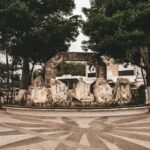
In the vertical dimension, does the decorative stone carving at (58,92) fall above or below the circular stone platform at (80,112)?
above

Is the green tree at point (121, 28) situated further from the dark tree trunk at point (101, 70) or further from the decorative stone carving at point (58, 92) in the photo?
the decorative stone carving at point (58, 92)

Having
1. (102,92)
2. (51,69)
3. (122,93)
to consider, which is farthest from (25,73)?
(122,93)

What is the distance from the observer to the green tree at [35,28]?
2519 cm

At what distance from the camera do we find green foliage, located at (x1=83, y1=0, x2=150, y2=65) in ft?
70.6

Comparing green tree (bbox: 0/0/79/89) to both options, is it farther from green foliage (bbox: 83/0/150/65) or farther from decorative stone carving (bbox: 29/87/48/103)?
decorative stone carving (bbox: 29/87/48/103)

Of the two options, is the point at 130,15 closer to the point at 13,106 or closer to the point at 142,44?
the point at 142,44

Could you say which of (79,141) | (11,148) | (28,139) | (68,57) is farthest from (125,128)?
(68,57)

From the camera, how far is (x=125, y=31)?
21359 millimetres

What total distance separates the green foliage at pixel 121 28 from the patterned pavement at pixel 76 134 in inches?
241

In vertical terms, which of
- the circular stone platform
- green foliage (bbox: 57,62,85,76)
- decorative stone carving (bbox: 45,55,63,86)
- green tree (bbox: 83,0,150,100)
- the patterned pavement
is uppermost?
green foliage (bbox: 57,62,85,76)

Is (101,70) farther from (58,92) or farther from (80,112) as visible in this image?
(80,112)

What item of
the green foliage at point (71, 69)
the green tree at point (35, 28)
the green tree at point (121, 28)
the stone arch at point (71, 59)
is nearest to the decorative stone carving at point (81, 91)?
the stone arch at point (71, 59)

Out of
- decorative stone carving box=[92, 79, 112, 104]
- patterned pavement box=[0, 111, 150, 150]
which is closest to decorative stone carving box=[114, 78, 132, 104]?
decorative stone carving box=[92, 79, 112, 104]

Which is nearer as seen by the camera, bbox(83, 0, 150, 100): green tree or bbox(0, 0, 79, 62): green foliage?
bbox(83, 0, 150, 100): green tree
